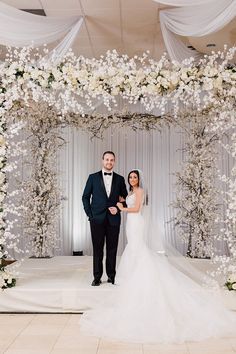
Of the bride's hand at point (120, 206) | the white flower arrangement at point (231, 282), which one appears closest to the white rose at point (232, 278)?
the white flower arrangement at point (231, 282)

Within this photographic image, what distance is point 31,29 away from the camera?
5.51 meters

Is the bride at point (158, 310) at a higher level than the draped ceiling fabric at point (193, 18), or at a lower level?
lower

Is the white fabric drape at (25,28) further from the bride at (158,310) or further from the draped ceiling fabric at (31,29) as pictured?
the bride at (158,310)

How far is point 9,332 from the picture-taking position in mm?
4480

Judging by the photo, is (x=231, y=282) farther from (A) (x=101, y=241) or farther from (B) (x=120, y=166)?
(B) (x=120, y=166)

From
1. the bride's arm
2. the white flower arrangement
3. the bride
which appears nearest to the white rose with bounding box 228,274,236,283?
the white flower arrangement

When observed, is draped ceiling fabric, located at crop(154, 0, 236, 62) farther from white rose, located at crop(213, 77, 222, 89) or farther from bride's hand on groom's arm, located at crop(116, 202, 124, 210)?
bride's hand on groom's arm, located at crop(116, 202, 124, 210)

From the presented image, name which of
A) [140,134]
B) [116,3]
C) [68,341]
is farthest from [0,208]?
[140,134]

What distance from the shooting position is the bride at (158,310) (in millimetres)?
4285

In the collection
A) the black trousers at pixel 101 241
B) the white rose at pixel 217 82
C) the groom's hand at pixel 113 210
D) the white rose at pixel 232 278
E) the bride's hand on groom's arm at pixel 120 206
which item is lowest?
the white rose at pixel 232 278

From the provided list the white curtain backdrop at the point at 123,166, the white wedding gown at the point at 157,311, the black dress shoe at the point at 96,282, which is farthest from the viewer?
the white curtain backdrop at the point at 123,166

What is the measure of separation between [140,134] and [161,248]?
603cm

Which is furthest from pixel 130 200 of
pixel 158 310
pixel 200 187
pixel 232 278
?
pixel 200 187

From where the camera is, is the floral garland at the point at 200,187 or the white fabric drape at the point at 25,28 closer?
the white fabric drape at the point at 25,28
